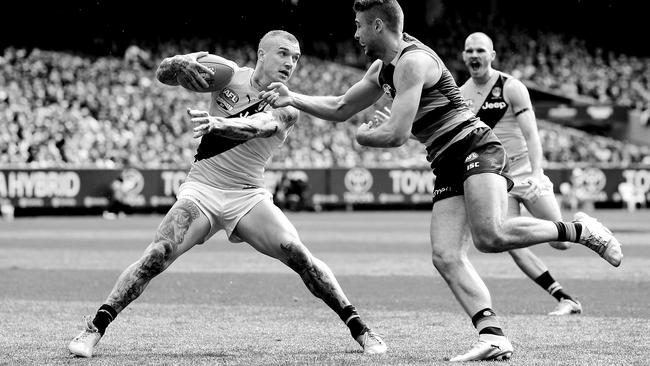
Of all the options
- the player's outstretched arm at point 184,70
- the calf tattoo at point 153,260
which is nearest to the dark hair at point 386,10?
the player's outstretched arm at point 184,70

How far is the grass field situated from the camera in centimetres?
758

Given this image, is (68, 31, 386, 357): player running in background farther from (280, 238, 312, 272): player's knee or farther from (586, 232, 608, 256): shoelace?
(586, 232, 608, 256): shoelace

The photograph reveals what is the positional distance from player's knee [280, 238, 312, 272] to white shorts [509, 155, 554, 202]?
10.5 ft

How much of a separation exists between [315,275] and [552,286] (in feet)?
11.4

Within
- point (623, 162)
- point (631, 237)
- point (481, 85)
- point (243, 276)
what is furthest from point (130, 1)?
point (481, 85)

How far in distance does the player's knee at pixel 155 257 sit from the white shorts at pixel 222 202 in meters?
0.40

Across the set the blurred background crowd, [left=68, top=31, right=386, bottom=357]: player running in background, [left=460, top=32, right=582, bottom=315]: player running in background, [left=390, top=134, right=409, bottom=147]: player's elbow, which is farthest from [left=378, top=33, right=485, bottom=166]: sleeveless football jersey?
the blurred background crowd

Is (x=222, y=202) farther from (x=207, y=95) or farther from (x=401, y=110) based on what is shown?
(x=207, y=95)

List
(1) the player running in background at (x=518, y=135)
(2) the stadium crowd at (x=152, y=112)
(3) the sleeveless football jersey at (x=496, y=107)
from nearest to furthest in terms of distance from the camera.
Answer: (1) the player running in background at (x=518, y=135), (3) the sleeveless football jersey at (x=496, y=107), (2) the stadium crowd at (x=152, y=112)

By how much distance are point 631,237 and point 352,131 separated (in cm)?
1924

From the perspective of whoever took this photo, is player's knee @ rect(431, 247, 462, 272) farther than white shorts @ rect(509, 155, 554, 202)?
No

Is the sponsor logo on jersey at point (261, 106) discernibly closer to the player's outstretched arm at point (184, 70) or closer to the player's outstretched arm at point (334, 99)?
the player's outstretched arm at point (334, 99)

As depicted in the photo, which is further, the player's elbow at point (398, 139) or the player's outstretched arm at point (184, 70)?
the player's outstretched arm at point (184, 70)

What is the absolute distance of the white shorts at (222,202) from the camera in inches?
312
